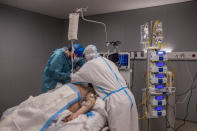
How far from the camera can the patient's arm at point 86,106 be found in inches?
56.9

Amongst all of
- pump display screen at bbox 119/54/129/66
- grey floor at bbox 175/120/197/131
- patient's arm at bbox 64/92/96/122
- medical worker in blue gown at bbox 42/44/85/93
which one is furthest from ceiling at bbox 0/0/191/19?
grey floor at bbox 175/120/197/131

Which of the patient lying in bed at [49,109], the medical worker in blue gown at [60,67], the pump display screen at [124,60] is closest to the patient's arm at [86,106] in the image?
the patient lying in bed at [49,109]

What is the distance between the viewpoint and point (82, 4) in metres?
3.33

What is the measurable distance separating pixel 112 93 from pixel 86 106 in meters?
0.27

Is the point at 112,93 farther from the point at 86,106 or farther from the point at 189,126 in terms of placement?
the point at 189,126

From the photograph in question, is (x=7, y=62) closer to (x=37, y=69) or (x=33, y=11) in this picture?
(x=37, y=69)

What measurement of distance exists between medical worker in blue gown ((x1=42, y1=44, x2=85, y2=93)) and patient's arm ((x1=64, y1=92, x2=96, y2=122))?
2.50ft

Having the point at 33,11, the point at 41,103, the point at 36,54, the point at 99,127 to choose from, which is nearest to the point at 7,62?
the point at 36,54

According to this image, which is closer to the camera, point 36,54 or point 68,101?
point 68,101

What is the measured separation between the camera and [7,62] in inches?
140

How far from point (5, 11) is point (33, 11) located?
64 cm

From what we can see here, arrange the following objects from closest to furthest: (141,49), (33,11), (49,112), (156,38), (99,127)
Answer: (49,112), (99,127), (156,38), (141,49), (33,11)

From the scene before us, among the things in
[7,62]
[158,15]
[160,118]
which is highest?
[158,15]

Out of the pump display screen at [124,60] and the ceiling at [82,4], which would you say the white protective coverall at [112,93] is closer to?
→ the pump display screen at [124,60]
